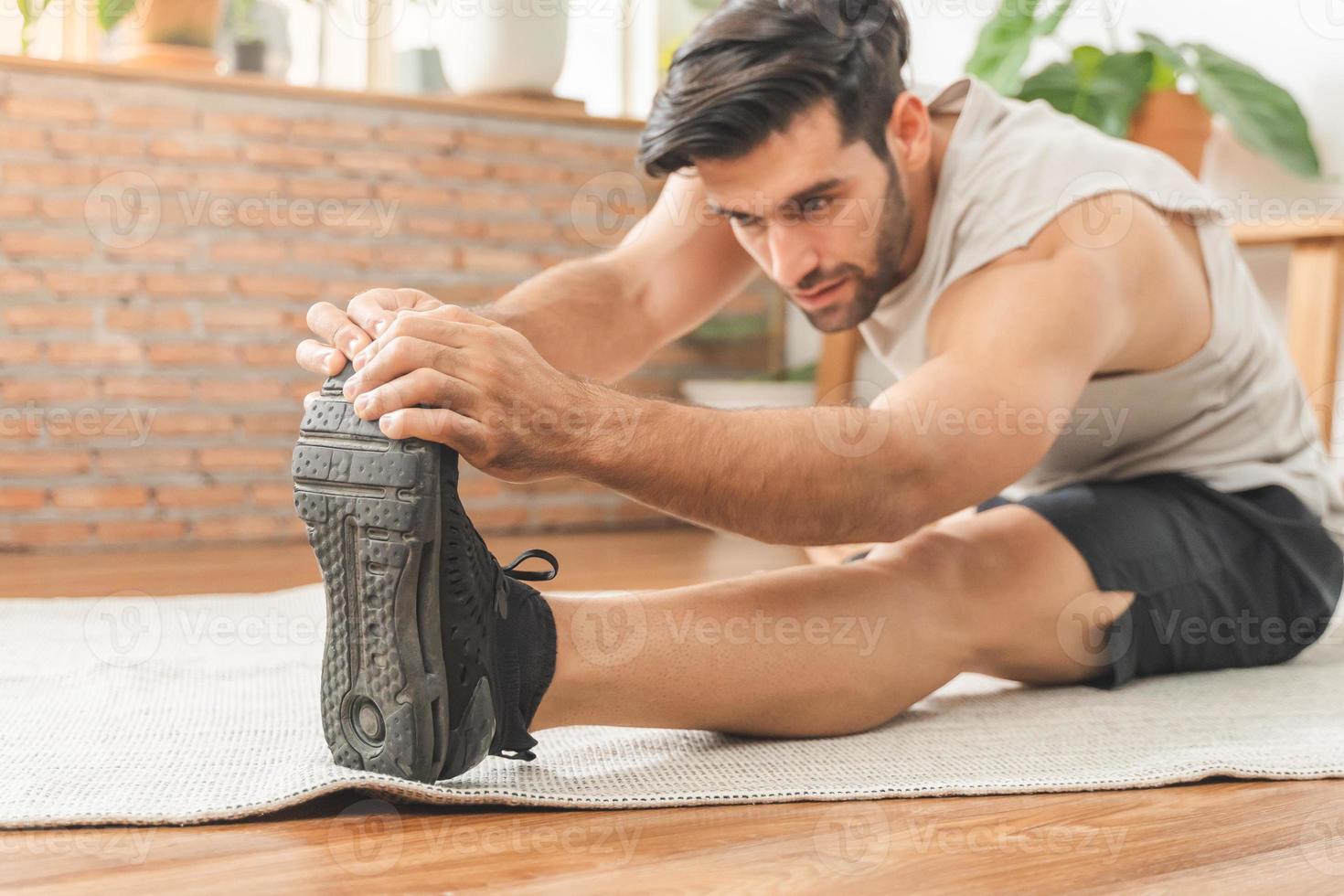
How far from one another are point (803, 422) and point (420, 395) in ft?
1.01

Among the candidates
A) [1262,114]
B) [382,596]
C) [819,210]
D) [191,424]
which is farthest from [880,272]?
[191,424]

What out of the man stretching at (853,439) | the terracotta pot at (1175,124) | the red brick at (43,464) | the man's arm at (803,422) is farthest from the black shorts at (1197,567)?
A: the red brick at (43,464)

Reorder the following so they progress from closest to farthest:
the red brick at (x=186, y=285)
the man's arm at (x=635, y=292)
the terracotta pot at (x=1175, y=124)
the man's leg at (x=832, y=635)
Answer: the man's leg at (x=832, y=635) → the man's arm at (x=635, y=292) → the terracotta pot at (x=1175, y=124) → the red brick at (x=186, y=285)

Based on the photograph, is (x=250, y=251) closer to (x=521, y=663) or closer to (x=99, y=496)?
(x=99, y=496)

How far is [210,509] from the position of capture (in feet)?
8.34

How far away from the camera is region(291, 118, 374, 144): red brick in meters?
2.57

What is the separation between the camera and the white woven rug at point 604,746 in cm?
94

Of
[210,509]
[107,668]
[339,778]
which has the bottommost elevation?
[210,509]

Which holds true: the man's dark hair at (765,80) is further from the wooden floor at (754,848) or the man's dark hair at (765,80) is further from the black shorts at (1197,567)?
the wooden floor at (754,848)

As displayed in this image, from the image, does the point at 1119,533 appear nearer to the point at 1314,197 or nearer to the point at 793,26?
the point at 793,26

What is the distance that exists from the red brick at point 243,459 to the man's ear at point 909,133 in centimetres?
157

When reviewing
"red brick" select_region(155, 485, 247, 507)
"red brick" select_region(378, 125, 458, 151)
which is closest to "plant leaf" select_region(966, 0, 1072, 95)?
"red brick" select_region(378, 125, 458, 151)

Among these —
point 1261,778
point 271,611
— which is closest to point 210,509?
point 271,611

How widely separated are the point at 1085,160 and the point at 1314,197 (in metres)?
1.00
